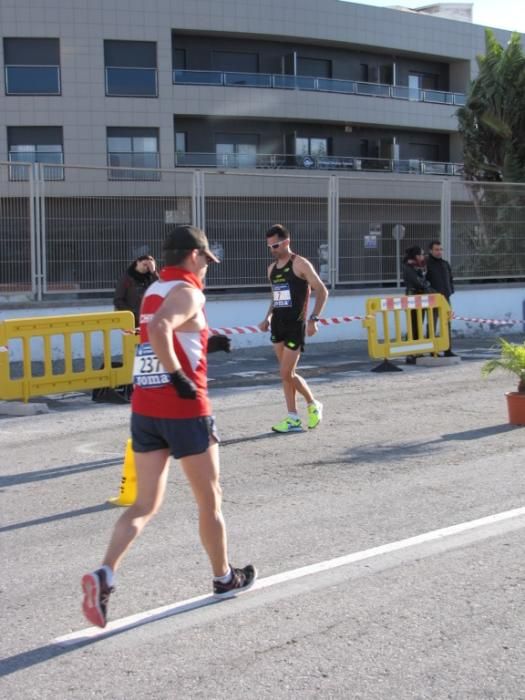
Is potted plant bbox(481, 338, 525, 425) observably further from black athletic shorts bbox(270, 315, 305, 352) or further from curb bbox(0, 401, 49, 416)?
curb bbox(0, 401, 49, 416)

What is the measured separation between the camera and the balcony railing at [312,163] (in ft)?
117

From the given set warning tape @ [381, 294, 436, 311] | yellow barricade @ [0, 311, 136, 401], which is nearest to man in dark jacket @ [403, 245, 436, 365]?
warning tape @ [381, 294, 436, 311]

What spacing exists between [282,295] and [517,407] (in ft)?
8.96

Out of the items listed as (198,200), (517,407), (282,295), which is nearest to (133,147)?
(198,200)

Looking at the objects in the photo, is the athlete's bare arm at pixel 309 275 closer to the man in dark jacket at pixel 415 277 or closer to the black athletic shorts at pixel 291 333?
the black athletic shorts at pixel 291 333

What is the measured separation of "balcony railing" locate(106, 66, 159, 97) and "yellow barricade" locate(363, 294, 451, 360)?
21.8 meters

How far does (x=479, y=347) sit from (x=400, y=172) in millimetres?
23424

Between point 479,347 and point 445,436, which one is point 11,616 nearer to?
point 445,436

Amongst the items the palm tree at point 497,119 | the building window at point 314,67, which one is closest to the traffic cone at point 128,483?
the palm tree at point 497,119

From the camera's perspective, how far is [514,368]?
909 cm

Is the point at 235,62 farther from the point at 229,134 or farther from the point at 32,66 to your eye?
the point at 32,66

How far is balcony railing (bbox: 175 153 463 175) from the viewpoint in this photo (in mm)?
35562

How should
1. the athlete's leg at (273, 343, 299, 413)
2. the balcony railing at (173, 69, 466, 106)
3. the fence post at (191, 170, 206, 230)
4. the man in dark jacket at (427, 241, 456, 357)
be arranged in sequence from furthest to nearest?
the balcony railing at (173, 69, 466, 106)
the fence post at (191, 170, 206, 230)
the man in dark jacket at (427, 241, 456, 357)
the athlete's leg at (273, 343, 299, 413)

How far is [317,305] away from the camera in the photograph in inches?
353
